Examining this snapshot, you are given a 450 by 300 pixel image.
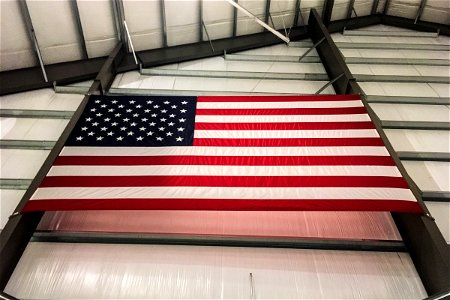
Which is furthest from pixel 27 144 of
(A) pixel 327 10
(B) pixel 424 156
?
(A) pixel 327 10

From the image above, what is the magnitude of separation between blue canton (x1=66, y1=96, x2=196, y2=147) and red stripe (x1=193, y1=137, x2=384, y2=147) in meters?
0.43

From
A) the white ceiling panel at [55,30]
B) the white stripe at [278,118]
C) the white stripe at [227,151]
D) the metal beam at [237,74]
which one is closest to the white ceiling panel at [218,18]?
the metal beam at [237,74]

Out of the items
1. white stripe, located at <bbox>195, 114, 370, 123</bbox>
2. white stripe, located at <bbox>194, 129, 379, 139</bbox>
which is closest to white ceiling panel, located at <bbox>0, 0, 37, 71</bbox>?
white stripe, located at <bbox>195, 114, 370, 123</bbox>

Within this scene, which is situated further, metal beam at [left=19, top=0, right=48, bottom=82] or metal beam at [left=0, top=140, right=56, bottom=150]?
metal beam at [left=19, top=0, right=48, bottom=82]

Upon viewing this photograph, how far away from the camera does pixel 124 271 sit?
440 centimetres

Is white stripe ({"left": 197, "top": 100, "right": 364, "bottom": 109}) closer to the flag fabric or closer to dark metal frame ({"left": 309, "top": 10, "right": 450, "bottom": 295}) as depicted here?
the flag fabric

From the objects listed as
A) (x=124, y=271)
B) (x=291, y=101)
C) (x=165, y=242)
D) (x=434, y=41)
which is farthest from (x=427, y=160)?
(x=434, y=41)

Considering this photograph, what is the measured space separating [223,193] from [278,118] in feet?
7.08

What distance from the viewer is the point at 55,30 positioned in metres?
8.77

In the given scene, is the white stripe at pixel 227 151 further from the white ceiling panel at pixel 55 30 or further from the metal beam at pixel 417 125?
the white ceiling panel at pixel 55 30

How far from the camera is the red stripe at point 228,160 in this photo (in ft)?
17.0

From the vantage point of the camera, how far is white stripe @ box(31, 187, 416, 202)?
15.2ft

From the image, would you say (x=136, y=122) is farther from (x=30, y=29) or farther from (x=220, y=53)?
(x=220, y=53)

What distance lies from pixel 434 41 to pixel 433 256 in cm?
967
